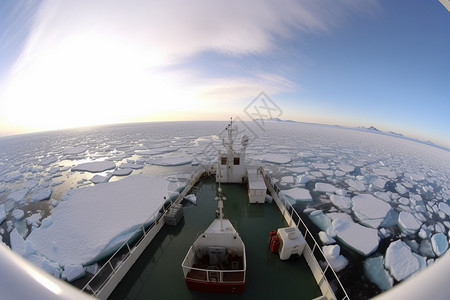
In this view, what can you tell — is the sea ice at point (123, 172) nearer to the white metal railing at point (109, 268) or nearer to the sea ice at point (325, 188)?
the white metal railing at point (109, 268)

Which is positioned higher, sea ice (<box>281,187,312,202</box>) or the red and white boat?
the red and white boat

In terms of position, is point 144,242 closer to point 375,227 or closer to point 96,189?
point 96,189

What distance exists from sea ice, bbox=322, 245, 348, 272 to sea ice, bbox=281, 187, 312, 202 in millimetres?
4015

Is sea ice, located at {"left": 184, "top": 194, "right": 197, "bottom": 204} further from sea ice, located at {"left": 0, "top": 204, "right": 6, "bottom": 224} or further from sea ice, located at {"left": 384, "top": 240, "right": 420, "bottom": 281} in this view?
sea ice, located at {"left": 0, "top": 204, "right": 6, "bottom": 224}

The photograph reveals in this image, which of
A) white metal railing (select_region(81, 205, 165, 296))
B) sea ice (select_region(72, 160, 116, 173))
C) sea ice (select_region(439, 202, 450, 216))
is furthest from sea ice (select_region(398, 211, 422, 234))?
sea ice (select_region(72, 160, 116, 173))

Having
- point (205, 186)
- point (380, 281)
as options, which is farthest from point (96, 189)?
point (380, 281)

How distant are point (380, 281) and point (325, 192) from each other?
267 inches

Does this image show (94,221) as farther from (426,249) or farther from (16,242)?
(426,249)

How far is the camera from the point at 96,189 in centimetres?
1202

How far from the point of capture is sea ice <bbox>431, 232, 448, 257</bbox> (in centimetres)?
748

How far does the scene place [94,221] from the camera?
7.94m

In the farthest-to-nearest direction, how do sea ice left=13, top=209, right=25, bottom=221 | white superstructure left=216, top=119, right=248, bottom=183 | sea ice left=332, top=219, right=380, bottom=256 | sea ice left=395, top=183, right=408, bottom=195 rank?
sea ice left=395, top=183, right=408, bottom=195, white superstructure left=216, top=119, right=248, bottom=183, sea ice left=13, top=209, right=25, bottom=221, sea ice left=332, top=219, right=380, bottom=256

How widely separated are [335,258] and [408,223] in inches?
253

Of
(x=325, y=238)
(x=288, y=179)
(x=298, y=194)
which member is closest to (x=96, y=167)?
(x=288, y=179)
